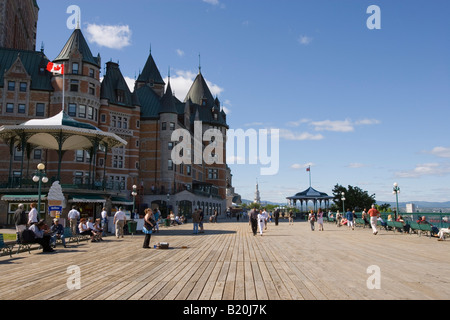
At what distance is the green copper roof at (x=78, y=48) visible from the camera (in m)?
45.9

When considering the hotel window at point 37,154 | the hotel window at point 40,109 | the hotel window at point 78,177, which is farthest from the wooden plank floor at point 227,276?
the hotel window at point 40,109

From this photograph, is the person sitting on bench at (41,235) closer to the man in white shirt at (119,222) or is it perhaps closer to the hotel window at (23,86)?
the man in white shirt at (119,222)

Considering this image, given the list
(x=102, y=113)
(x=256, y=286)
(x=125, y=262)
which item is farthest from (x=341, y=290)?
(x=102, y=113)

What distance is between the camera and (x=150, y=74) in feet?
232

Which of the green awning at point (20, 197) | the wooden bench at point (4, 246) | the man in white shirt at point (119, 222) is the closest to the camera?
the wooden bench at point (4, 246)

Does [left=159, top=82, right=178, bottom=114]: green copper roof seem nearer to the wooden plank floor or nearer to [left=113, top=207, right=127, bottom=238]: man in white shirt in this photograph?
[left=113, top=207, right=127, bottom=238]: man in white shirt

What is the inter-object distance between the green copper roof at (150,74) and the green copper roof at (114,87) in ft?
46.9

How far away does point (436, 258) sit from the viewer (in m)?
11.7

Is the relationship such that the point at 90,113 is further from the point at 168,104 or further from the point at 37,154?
the point at 168,104

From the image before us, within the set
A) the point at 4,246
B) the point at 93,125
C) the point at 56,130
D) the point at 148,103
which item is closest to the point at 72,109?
the point at 93,125

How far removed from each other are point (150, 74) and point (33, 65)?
86.2 feet

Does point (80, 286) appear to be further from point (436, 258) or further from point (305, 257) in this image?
point (436, 258)

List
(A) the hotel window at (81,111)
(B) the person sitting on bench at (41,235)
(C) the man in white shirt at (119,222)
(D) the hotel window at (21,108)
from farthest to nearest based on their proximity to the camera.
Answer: (A) the hotel window at (81,111), (D) the hotel window at (21,108), (C) the man in white shirt at (119,222), (B) the person sitting on bench at (41,235)
